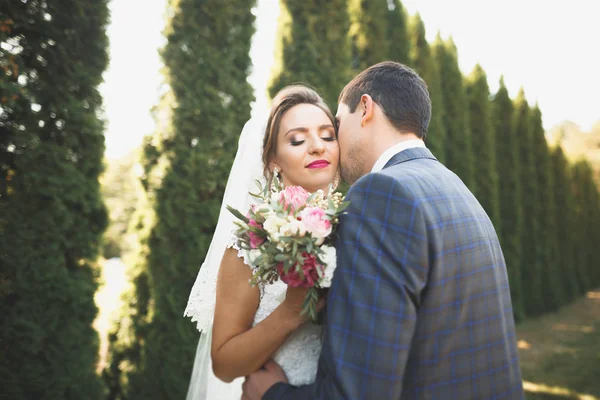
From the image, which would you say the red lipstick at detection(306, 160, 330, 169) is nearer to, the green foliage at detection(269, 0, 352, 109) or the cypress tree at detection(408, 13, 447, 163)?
the green foliage at detection(269, 0, 352, 109)

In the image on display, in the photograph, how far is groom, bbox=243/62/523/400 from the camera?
59.2 inches

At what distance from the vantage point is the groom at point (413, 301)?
1503 mm

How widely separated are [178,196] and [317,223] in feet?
11.3

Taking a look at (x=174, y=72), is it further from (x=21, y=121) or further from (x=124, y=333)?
(x=124, y=333)

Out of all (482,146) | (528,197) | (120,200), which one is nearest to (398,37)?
(482,146)

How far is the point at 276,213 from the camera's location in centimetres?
180

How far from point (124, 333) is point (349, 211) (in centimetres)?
404

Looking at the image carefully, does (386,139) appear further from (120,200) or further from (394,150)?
(120,200)

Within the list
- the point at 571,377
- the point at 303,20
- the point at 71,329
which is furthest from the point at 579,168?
the point at 71,329

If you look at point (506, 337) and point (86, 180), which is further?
point (86, 180)

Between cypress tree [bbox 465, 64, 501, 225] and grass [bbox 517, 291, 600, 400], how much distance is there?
3.14 metres

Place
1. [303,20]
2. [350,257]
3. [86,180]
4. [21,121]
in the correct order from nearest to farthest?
[350,257] → [21,121] → [86,180] → [303,20]

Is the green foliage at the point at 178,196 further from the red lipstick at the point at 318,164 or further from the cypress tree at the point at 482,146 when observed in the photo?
the cypress tree at the point at 482,146

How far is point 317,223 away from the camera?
1708 millimetres
